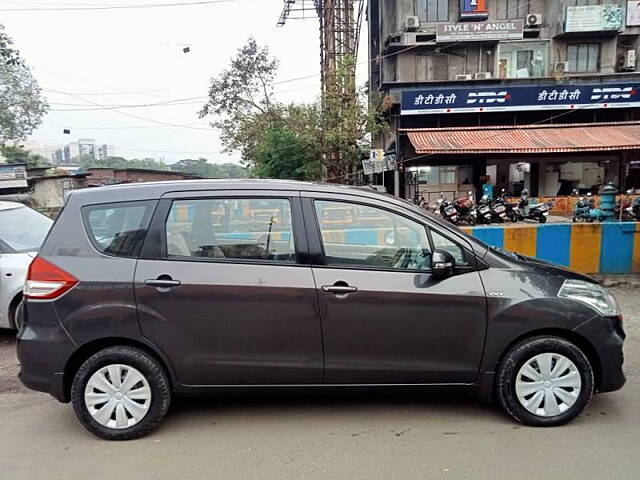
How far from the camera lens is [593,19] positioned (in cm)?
2202

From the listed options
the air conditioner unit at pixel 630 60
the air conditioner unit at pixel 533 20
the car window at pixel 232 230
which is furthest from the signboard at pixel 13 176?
the air conditioner unit at pixel 630 60

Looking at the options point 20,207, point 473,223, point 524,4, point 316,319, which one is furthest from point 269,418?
point 524,4

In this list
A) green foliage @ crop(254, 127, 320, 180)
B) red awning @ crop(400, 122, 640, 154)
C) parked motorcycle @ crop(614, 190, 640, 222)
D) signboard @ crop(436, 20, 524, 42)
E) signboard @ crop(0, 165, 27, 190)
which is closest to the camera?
parked motorcycle @ crop(614, 190, 640, 222)

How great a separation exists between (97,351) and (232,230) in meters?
1.24

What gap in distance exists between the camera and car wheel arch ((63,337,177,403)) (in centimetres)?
316

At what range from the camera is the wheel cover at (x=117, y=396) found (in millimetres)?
3150

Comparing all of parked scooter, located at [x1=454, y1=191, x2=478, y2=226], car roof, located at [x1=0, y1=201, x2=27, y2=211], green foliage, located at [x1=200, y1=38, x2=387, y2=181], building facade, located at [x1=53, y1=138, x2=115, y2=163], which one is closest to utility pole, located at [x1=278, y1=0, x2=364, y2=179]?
green foliage, located at [x1=200, y1=38, x2=387, y2=181]

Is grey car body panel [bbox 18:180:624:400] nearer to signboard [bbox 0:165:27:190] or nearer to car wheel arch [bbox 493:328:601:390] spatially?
car wheel arch [bbox 493:328:601:390]

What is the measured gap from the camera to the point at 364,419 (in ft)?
11.1

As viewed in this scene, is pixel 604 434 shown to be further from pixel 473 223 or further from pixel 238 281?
pixel 473 223

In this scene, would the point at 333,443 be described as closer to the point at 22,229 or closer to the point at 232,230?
the point at 232,230

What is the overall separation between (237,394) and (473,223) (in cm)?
1212

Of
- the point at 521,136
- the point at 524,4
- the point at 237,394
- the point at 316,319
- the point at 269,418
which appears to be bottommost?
the point at 269,418

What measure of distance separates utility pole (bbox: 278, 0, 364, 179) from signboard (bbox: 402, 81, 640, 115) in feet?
9.42
